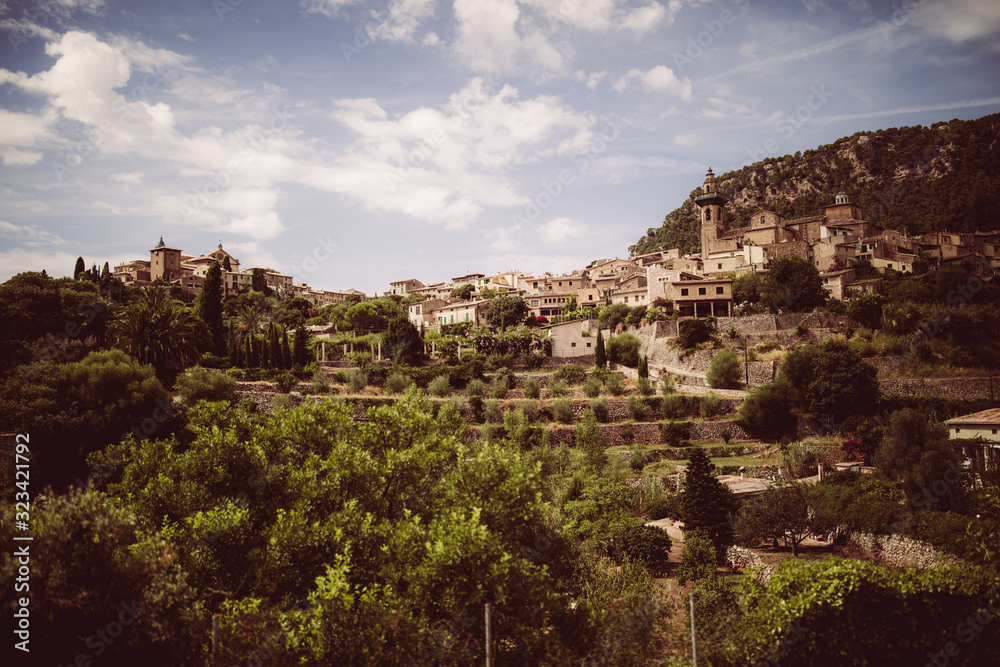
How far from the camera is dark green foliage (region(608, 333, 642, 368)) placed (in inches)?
1895

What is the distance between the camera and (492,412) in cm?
3912

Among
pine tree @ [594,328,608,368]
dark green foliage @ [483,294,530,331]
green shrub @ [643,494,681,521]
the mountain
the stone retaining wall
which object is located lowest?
green shrub @ [643,494,681,521]

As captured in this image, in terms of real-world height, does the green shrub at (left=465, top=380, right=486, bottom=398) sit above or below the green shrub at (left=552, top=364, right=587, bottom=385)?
below

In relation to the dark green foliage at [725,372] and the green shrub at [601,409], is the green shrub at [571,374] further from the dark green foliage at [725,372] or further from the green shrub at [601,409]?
the dark green foliage at [725,372]

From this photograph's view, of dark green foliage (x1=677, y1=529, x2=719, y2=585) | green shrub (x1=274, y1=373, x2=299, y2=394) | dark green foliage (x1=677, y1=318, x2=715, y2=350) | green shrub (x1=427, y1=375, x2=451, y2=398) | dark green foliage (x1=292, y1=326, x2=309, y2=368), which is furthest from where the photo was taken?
dark green foliage (x1=677, y1=318, x2=715, y2=350)

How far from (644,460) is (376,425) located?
23.7 meters

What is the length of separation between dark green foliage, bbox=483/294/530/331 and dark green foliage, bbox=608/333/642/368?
18331 mm

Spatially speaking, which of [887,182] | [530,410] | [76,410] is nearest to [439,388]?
[530,410]

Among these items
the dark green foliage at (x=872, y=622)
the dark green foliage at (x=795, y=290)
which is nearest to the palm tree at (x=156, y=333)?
the dark green foliage at (x=872, y=622)

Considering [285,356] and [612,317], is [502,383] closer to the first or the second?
[285,356]

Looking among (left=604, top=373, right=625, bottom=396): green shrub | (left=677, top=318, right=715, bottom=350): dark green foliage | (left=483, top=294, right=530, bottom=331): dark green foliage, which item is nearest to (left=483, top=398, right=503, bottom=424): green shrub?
(left=604, top=373, right=625, bottom=396): green shrub

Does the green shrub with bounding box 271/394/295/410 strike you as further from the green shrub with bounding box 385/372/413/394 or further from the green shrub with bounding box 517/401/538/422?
the green shrub with bounding box 517/401/538/422

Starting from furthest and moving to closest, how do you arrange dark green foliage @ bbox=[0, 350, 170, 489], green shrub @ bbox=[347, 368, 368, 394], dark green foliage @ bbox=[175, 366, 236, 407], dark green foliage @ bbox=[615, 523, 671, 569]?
green shrub @ bbox=[347, 368, 368, 394], dark green foliage @ bbox=[175, 366, 236, 407], dark green foliage @ bbox=[0, 350, 170, 489], dark green foliage @ bbox=[615, 523, 671, 569]

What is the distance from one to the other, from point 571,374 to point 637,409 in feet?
29.2
